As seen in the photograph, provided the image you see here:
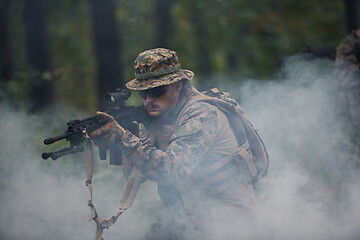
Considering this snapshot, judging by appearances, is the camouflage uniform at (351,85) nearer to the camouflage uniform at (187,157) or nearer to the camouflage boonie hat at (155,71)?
the camouflage uniform at (187,157)

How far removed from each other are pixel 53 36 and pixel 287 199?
17.0 metres

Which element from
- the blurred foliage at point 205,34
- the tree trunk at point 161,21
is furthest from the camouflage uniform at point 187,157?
the tree trunk at point 161,21

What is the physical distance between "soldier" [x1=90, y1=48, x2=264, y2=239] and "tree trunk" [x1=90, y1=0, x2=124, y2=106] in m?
6.99

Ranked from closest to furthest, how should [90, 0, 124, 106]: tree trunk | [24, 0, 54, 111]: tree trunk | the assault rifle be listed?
1. the assault rifle
2. [90, 0, 124, 106]: tree trunk
3. [24, 0, 54, 111]: tree trunk

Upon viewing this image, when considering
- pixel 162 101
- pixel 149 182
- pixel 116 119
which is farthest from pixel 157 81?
pixel 149 182

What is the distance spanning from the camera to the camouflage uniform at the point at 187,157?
141 inches

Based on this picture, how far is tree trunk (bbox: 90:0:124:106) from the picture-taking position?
35.5 feet

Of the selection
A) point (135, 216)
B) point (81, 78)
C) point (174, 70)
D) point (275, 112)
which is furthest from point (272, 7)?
point (174, 70)

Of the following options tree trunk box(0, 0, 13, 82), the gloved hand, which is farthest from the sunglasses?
tree trunk box(0, 0, 13, 82)

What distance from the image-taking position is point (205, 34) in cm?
1723

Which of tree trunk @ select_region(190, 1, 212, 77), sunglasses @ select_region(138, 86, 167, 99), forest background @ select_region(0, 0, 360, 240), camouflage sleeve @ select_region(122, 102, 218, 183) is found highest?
sunglasses @ select_region(138, 86, 167, 99)

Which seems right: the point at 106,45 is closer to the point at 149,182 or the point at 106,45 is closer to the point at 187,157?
the point at 149,182

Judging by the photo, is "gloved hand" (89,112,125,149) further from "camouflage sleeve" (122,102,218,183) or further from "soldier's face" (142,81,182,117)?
"soldier's face" (142,81,182,117)

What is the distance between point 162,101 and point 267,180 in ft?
6.32
